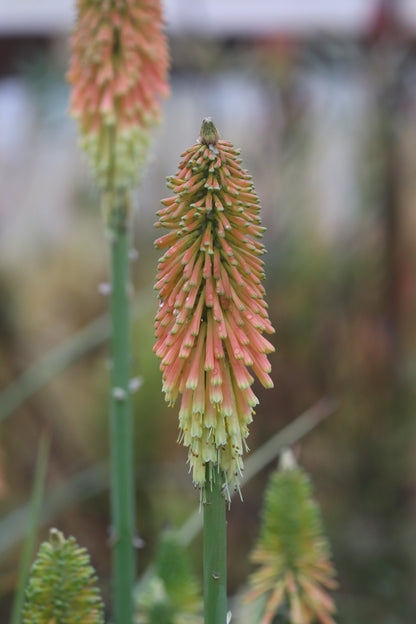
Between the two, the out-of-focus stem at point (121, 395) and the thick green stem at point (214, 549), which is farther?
the out-of-focus stem at point (121, 395)

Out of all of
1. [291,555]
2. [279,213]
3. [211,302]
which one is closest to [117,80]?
[211,302]

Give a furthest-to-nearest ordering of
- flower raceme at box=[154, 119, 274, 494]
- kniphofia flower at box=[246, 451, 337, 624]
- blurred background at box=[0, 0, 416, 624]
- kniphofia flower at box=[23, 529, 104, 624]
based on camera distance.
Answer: blurred background at box=[0, 0, 416, 624]
kniphofia flower at box=[246, 451, 337, 624]
kniphofia flower at box=[23, 529, 104, 624]
flower raceme at box=[154, 119, 274, 494]

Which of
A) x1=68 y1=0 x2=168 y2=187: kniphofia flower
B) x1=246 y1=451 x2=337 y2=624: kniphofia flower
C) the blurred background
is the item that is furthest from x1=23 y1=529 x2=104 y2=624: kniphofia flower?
the blurred background

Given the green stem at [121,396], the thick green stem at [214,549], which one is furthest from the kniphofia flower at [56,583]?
the green stem at [121,396]

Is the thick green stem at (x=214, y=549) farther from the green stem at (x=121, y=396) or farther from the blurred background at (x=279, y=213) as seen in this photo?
the blurred background at (x=279, y=213)

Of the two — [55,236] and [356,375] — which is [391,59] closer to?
[356,375]

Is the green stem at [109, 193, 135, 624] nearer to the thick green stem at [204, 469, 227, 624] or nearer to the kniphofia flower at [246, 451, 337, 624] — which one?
the kniphofia flower at [246, 451, 337, 624]

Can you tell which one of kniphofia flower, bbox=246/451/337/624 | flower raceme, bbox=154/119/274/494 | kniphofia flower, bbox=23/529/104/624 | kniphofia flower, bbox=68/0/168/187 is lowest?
kniphofia flower, bbox=23/529/104/624
